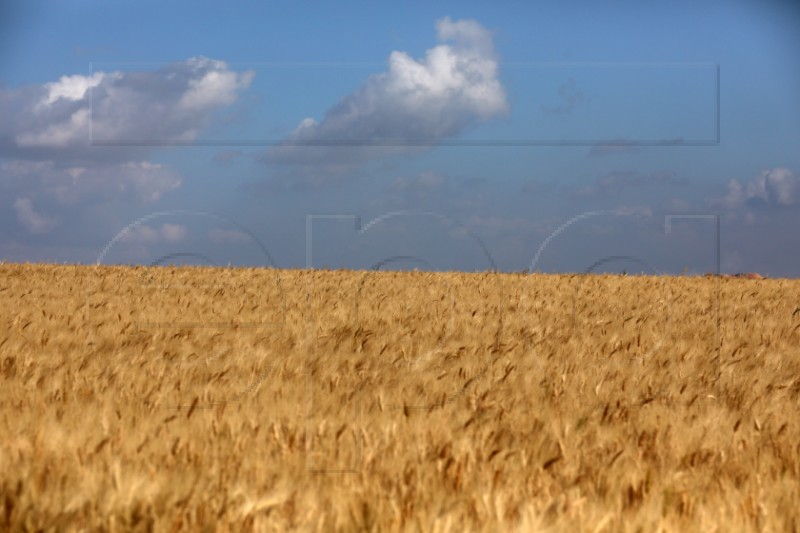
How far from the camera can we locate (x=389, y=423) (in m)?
3.82

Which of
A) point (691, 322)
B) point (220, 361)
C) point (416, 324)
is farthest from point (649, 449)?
point (691, 322)

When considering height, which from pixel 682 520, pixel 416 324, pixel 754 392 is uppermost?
pixel 416 324

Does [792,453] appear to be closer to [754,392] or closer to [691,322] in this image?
→ [754,392]

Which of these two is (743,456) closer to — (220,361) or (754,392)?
(754,392)

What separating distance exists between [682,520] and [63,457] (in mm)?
2364

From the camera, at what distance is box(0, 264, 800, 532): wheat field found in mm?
2795

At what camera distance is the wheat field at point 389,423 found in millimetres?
2795

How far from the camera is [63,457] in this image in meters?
3.22

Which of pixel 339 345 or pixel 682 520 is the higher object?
pixel 339 345

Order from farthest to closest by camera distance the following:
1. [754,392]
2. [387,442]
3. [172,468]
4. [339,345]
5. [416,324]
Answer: [416,324] < [339,345] < [754,392] < [387,442] < [172,468]

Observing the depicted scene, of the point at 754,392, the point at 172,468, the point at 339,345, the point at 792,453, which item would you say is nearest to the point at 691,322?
the point at 754,392

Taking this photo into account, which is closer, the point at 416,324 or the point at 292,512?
Answer: the point at 292,512

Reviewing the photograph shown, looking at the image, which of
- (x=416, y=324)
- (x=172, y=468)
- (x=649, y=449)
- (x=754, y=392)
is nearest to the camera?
(x=172, y=468)

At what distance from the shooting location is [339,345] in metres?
6.59
